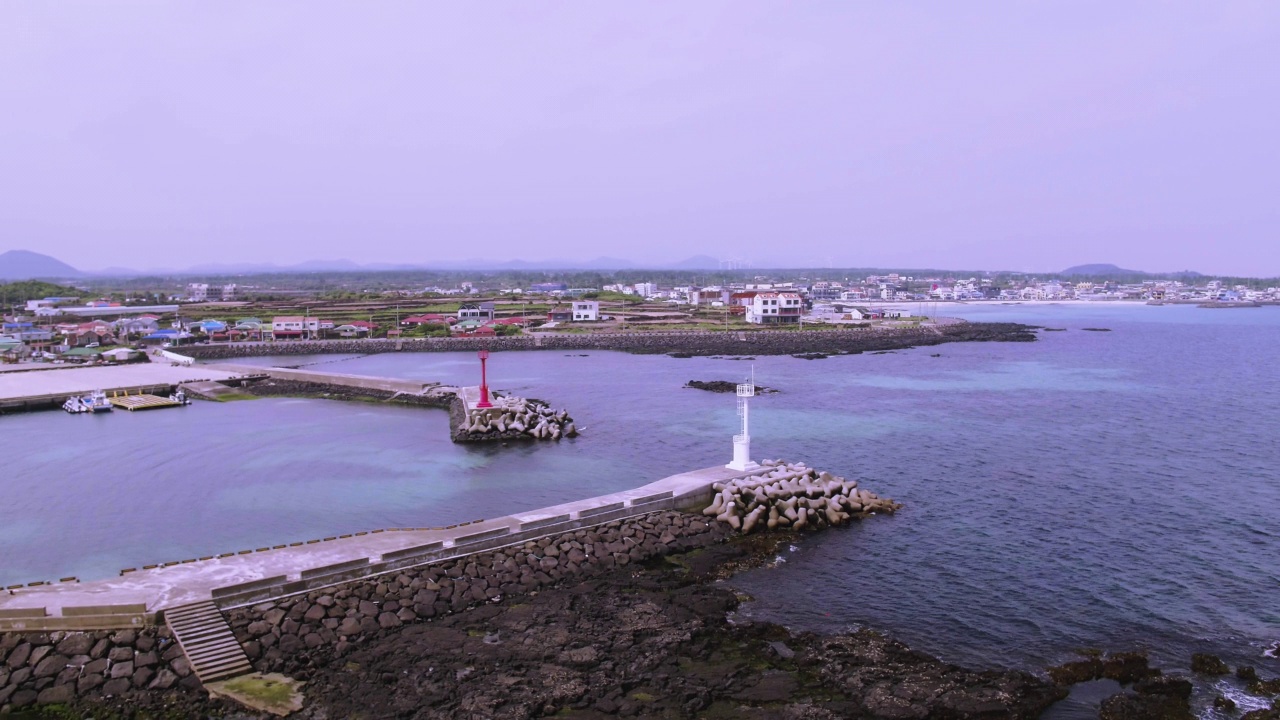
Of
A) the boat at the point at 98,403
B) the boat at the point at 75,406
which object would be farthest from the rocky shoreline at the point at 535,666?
the boat at the point at 75,406

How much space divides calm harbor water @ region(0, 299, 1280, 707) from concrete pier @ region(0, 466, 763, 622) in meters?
2.88

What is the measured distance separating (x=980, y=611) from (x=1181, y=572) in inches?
201

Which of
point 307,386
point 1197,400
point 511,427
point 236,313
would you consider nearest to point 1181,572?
point 511,427

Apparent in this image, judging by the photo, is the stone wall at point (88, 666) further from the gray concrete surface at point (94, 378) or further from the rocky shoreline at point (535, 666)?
the gray concrete surface at point (94, 378)

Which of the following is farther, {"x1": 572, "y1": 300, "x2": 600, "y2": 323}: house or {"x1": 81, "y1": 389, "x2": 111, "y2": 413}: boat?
{"x1": 572, "y1": 300, "x2": 600, "y2": 323}: house

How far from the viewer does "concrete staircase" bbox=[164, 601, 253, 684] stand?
35.4ft

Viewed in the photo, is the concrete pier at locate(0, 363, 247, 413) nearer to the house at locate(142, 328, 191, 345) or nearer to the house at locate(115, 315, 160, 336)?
the house at locate(142, 328, 191, 345)

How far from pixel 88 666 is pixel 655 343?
5526cm

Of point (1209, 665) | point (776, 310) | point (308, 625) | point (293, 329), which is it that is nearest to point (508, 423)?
point (308, 625)

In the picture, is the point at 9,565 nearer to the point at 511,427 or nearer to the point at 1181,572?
the point at 511,427

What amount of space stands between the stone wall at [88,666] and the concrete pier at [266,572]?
232mm

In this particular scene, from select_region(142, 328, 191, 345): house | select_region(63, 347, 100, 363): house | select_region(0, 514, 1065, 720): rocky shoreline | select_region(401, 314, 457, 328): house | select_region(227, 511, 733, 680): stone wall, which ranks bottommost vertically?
select_region(0, 514, 1065, 720): rocky shoreline

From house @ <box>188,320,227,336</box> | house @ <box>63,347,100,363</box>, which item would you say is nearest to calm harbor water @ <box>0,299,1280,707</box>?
house @ <box>63,347,100,363</box>

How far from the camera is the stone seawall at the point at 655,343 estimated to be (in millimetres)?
60406
